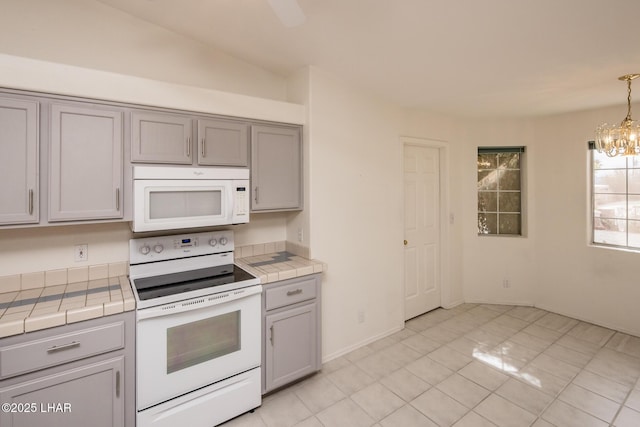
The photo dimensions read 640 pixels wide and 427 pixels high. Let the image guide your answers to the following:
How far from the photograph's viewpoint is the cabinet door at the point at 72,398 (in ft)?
5.02

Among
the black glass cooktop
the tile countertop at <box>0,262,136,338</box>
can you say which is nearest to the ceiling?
the black glass cooktop

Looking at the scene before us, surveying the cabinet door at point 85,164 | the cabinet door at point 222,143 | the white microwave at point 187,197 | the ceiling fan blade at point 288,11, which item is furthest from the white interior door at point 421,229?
the cabinet door at point 85,164

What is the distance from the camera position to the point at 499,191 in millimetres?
4230

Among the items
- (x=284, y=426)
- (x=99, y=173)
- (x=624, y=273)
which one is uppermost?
(x=99, y=173)

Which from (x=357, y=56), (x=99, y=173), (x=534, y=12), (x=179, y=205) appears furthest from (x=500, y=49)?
(x=99, y=173)

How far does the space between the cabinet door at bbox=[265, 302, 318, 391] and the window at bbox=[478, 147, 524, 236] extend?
9.59ft

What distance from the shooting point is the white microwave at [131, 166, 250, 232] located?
6.44ft

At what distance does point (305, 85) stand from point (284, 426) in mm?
2551

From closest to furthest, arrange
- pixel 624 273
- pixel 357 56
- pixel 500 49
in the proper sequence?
1. pixel 500 49
2. pixel 357 56
3. pixel 624 273

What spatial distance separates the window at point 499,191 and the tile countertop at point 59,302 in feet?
13.5

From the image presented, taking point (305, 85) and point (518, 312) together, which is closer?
point (305, 85)

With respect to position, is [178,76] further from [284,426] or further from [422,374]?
[422,374]

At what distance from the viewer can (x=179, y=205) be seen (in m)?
2.12

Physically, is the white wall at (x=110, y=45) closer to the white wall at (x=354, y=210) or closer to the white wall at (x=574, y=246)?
the white wall at (x=354, y=210)
